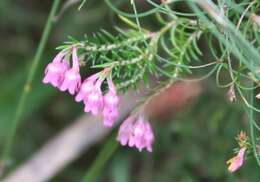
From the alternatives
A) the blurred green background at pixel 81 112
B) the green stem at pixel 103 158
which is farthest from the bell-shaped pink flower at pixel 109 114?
the blurred green background at pixel 81 112

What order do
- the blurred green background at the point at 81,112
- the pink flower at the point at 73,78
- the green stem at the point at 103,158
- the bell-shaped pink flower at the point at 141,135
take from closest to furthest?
the pink flower at the point at 73,78 → the bell-shaped pink flower at the point at 141,135 → the green stem at the point at 103,158 → the blurred green background at the point at 81,112

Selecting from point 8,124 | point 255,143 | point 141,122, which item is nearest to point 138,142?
point 141,122

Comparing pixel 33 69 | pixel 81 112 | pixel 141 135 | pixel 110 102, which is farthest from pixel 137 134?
pixel 81 112

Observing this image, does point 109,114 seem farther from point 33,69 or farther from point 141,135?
point 33,69

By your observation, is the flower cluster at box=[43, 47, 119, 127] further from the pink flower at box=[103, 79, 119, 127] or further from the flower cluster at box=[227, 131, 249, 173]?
the flower cluster at box=[227, 131, 249, 173]

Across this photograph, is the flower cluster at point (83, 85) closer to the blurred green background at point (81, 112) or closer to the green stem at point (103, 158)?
the green stem at point (103, 158)

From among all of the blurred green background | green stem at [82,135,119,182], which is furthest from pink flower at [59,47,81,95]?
the blurred green background
